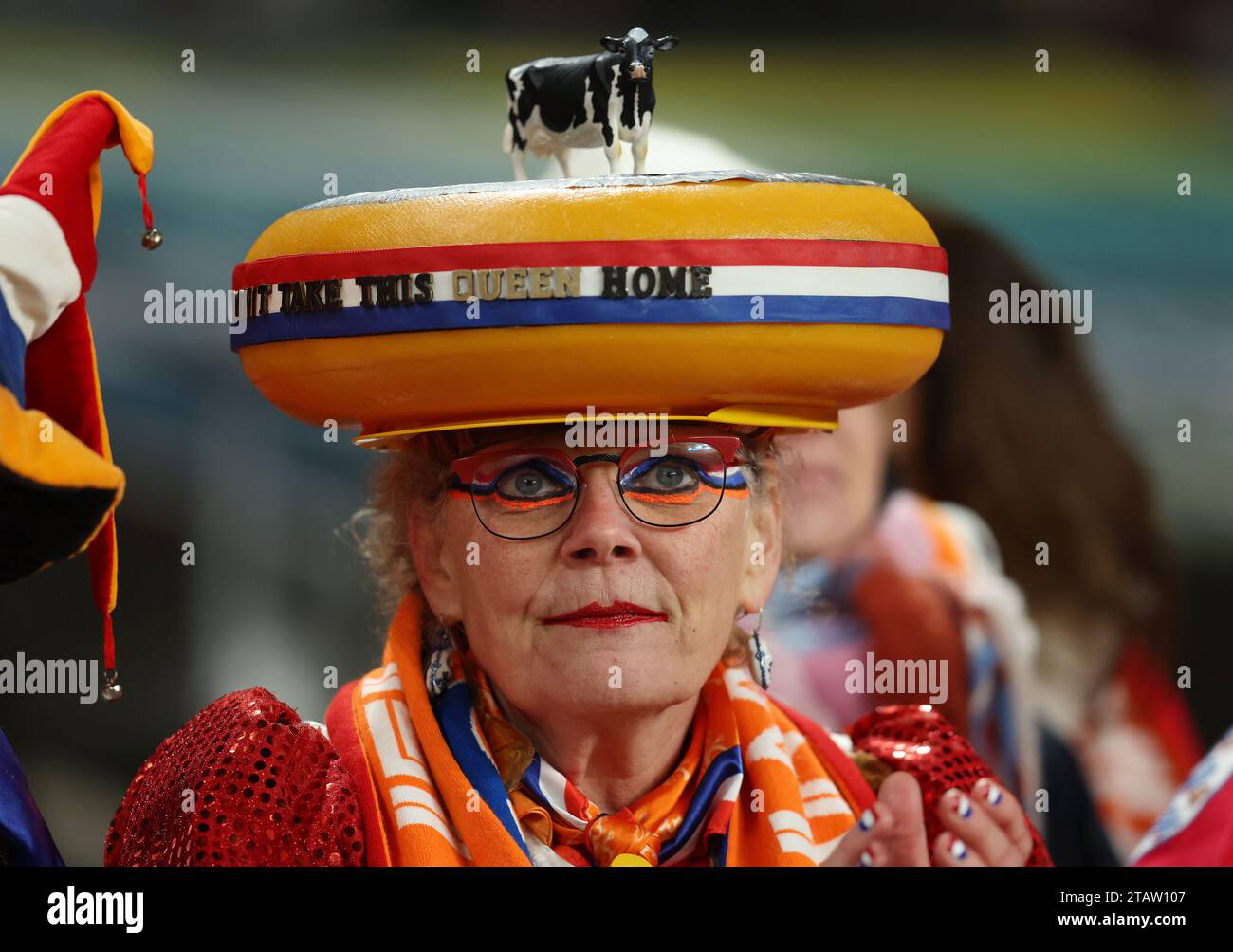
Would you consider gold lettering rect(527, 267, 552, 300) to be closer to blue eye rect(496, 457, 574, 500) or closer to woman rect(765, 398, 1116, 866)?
blue eye rect(496, 457, 574, 500)

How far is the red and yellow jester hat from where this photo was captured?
1.69 metres

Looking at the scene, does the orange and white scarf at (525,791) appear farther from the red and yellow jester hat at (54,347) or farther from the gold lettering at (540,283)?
the gold lettering at (540,283)

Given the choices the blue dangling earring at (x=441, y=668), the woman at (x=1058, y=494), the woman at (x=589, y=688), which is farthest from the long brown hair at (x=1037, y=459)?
the blue dangling earring at (x=441, y=668)

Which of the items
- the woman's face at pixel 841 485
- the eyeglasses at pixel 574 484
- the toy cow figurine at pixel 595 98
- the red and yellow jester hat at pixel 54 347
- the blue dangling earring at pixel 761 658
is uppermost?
the toy cow figurine at pixel 595 98

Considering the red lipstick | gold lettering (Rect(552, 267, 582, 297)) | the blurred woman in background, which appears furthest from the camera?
the blurred woman in background

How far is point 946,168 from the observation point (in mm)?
4621

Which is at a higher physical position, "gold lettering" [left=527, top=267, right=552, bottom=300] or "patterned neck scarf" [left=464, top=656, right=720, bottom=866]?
"gold lettering" [left=527, top=267, right=552, bottom=300]

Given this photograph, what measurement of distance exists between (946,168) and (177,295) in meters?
1.98

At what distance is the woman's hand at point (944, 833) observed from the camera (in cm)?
193

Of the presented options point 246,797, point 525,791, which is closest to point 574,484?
point 525,791

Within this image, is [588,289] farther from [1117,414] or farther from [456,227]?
[1117,414]

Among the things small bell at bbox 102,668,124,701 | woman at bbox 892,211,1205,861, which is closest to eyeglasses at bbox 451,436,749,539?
small bell at bbox 102,668,124,701

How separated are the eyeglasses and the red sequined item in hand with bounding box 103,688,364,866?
343 mm

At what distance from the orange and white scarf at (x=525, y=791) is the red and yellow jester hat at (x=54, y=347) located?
336mm
